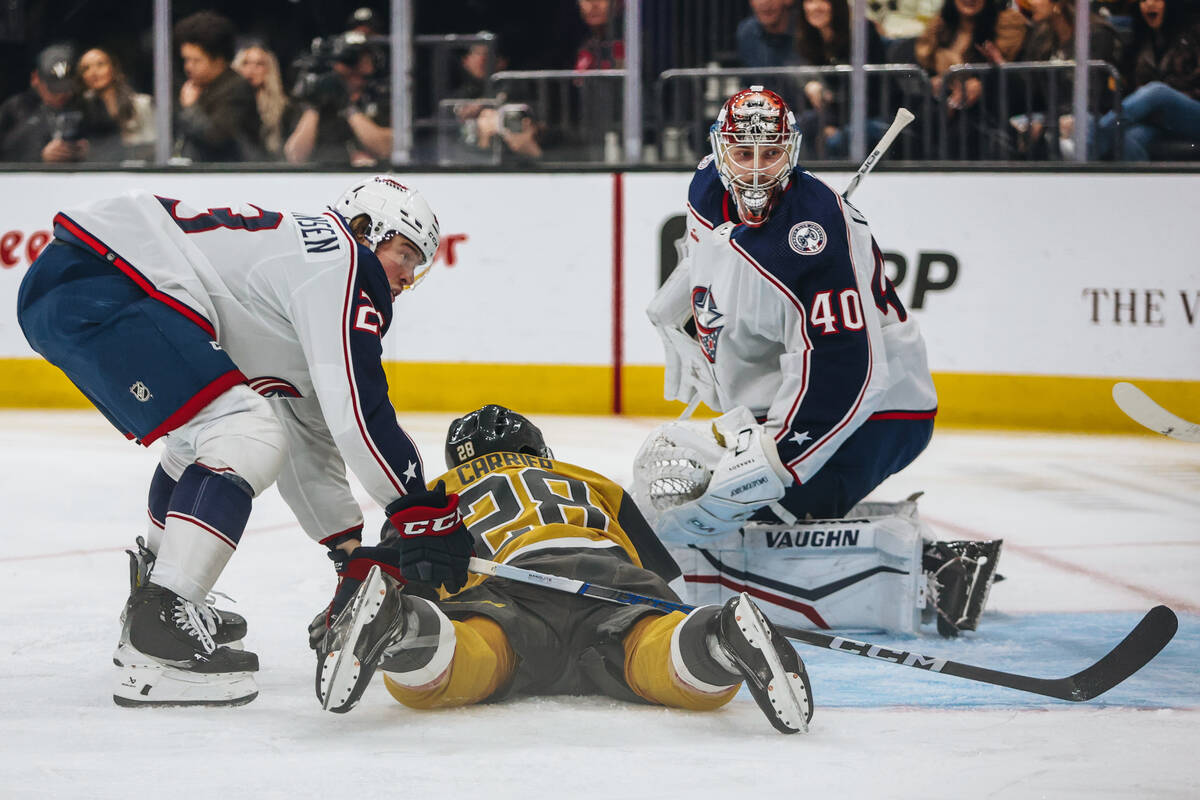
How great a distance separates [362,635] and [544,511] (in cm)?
53

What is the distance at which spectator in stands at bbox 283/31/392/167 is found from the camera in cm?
657

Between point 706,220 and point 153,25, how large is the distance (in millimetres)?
4338

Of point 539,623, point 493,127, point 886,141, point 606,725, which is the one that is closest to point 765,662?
point 606,725

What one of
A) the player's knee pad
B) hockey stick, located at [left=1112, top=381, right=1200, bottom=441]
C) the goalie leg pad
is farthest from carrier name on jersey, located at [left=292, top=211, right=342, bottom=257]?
hockey stick, located at [left=1112, top=381, right=1200, bottom=441]

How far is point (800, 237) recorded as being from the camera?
113 inches

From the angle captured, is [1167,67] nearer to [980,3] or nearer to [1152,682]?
[980,3]

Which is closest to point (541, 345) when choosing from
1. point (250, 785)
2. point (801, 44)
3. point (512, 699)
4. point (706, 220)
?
point (801, 44)

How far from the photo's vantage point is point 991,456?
17.4ft

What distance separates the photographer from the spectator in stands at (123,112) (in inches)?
265

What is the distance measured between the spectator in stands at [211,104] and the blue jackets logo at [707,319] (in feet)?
13.1

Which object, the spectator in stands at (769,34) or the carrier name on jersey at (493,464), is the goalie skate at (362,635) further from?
the spectator in stands at (769,34)

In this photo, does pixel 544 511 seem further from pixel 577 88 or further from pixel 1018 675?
pixel 577 88

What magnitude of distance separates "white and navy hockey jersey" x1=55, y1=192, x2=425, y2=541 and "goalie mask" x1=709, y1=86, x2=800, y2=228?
85 centimetres

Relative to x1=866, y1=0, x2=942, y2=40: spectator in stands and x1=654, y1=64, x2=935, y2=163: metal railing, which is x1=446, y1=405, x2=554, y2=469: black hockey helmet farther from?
x1=866, y1=0, x2=942, y2=40: spectator in stands
